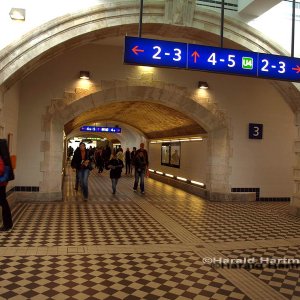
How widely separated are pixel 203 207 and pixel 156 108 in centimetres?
494

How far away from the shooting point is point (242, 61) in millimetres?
5691

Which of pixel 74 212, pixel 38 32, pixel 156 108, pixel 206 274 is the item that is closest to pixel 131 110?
pixel 156 108

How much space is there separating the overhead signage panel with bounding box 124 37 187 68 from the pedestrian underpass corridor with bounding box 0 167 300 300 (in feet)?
8.95

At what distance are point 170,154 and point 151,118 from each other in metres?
1.77

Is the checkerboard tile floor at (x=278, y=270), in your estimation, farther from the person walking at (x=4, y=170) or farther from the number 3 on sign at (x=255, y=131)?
the number 3 on sign at (x=255, y=131)

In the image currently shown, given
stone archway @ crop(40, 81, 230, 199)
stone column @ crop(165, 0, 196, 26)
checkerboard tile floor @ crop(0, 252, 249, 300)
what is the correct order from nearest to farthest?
checkerboard tile floor @ crop(0, 252, 249, 300), stone column @ crop(165, 0, 196, 26), stone archway @ crop(40, 81, 230, 199)

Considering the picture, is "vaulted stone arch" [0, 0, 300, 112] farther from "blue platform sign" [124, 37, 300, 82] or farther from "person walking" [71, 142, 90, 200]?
"person walking" [71, 142, 90, 200]

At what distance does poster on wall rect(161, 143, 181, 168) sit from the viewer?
1478cm

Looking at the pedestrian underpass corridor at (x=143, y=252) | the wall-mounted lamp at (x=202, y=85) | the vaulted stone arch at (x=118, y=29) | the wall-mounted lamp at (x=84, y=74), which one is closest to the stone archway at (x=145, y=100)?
the wall-mounted lamp at (x=202, y=85)

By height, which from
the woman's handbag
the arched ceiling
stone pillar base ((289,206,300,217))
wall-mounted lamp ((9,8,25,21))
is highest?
wall-mounted lamp ((9,8,25,21))

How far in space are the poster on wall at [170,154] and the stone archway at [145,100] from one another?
13.0ft

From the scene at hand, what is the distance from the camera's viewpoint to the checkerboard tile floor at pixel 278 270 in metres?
3.97

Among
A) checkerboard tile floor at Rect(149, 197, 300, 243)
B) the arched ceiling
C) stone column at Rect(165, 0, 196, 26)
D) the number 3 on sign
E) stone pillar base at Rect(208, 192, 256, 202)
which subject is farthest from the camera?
the arched ceiling

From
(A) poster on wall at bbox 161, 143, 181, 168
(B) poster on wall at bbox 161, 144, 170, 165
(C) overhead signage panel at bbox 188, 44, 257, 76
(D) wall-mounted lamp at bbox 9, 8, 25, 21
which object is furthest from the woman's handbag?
(B) poster on wall at bbox 161, 144, 170, 165
